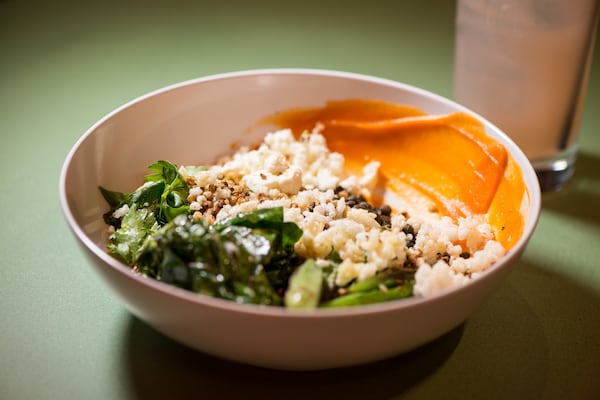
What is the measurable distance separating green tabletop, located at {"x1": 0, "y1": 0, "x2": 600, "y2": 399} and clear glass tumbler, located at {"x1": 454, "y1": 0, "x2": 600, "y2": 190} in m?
0.12

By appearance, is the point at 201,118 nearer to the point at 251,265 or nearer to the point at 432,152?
the point at 432,152

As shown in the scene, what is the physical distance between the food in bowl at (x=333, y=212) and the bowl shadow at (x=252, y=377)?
144 millimetres

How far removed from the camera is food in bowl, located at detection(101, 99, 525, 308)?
3.56 feet

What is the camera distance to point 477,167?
1.53 meters

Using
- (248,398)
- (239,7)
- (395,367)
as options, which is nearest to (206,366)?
(248,398)

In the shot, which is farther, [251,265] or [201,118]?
[201,118]

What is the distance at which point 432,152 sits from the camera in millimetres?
1635

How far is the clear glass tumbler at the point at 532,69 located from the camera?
1.62 m

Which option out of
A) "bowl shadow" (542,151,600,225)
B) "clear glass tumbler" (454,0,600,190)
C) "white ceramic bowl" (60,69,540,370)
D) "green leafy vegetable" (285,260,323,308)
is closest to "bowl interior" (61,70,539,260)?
"white ceramic bowl" (60,69,540,370)

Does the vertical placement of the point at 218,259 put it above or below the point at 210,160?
above

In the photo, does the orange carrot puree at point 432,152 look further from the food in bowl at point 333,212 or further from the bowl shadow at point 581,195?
the bowl shadow at point 581,195

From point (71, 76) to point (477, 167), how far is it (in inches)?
52.3

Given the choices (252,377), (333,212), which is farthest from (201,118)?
(252,377)

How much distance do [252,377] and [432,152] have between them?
73 centimetres
